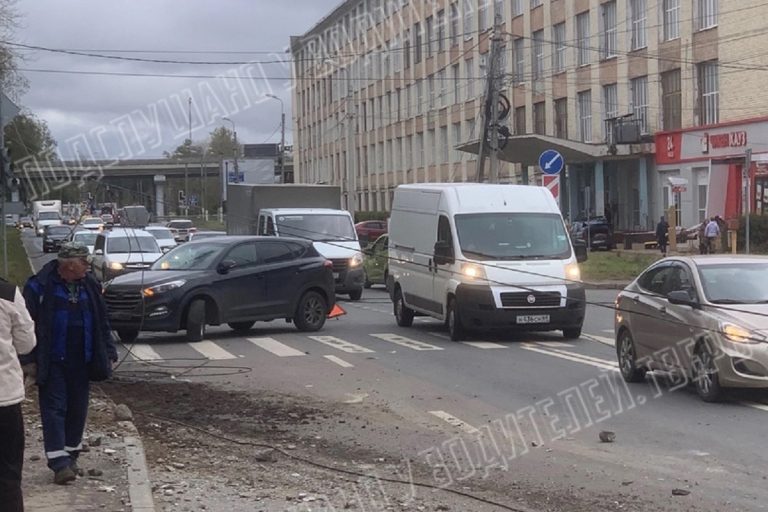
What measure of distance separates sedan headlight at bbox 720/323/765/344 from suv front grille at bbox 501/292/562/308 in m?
6.24

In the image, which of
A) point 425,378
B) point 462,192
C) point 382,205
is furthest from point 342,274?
point 382,205

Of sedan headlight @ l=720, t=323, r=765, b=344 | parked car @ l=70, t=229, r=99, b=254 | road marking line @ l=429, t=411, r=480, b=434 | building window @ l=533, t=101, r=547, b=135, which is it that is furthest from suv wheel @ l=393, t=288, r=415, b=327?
building window @ l=533, t=101, r=547, b=135

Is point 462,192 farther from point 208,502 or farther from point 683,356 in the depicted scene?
point 208,502

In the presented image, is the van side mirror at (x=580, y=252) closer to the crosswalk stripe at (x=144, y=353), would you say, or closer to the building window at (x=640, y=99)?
the crosswalk stripe at (x=144, y=353)

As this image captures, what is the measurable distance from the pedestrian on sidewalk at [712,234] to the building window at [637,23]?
39.0 ft

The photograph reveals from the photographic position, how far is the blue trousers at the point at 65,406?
26.2ft

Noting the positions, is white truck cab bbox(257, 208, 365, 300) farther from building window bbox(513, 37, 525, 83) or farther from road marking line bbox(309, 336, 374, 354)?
building window bbox(513, 37, 525, 83)

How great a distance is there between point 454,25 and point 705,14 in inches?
903

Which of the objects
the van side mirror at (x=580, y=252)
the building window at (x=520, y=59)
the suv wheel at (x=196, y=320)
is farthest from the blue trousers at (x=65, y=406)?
the building window at (x=520, y=59)

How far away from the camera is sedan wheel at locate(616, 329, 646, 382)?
12992 millimetres

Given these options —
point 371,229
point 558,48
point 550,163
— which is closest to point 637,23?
point 558,48

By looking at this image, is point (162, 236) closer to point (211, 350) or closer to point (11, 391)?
point (211, 350)

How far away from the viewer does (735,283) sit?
39.7ft

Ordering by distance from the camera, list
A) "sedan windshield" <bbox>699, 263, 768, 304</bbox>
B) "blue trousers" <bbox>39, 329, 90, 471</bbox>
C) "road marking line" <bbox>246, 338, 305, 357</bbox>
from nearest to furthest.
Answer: "blue trousers" <bbox>39, 329, 90, 471</bbox> → "sedan windshield" <bbox>699, 263, 768, 304</bbox> → "road marking line" <bbox>246, 338, 305, 357</bbox>
